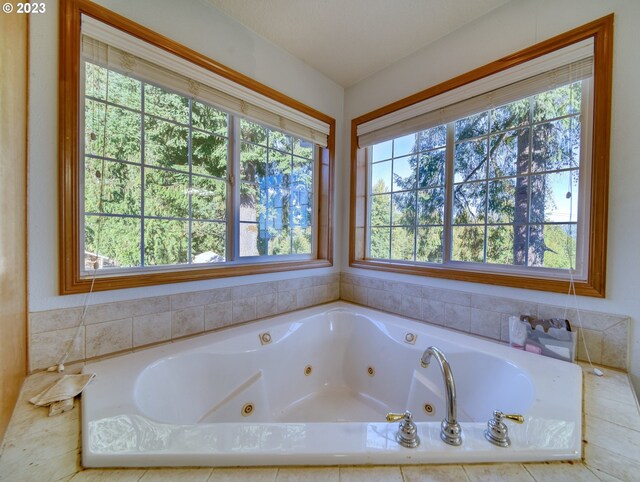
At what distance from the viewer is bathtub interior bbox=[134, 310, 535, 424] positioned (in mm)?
1149

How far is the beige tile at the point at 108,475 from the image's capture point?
23.2 inches

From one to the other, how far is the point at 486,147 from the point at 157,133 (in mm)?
1906

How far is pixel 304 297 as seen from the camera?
200 centimetres

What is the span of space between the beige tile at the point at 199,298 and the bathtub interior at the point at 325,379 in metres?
0.25

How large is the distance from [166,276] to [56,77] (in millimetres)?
939

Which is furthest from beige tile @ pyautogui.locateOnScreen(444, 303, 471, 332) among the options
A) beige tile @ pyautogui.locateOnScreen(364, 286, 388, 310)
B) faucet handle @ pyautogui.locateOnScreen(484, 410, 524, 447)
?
faucet handle @ pyautogui.locateOnScreen(484, 410, 524, 447)

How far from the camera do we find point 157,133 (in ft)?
4.49

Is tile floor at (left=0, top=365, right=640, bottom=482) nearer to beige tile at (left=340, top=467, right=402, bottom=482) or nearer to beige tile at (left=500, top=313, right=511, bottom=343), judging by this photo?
beige tile at (left=340, top=467, right=402, bottom=482)

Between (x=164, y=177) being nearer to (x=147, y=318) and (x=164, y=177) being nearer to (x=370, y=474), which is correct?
(x=147, y=318)

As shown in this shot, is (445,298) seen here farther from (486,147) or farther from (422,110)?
(422,110)

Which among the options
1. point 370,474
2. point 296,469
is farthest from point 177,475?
point 370,474

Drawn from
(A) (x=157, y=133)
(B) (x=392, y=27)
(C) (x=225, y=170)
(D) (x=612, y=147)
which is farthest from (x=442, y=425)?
(B) (x=392, y=27)

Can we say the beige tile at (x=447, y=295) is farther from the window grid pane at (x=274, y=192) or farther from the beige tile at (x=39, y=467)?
the beige tile at (x=39, y=467)

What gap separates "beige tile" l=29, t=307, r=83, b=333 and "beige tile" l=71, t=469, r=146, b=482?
72cm
